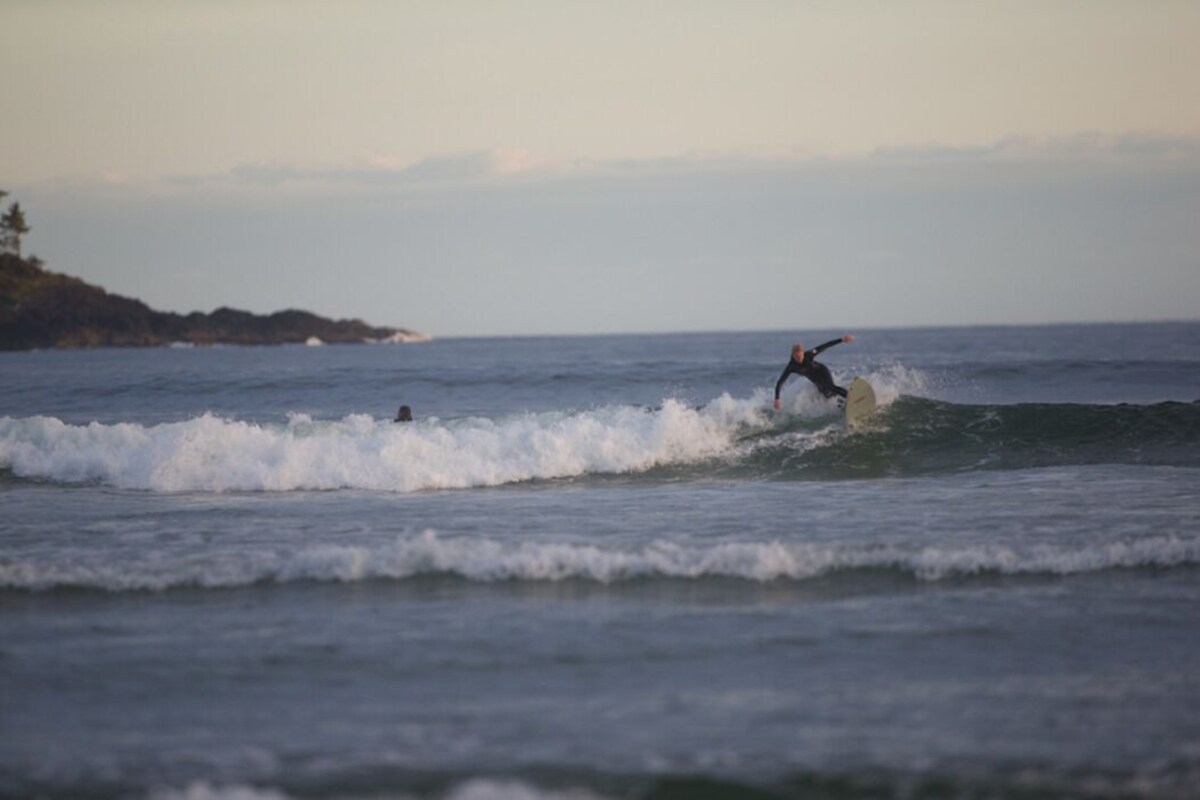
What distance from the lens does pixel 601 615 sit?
967 centimetres

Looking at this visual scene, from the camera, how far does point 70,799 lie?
249 inches

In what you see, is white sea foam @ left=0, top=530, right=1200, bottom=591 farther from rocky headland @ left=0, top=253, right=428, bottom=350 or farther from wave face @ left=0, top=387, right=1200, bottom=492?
rocky headland @ left=0, top=253, right=428, bottom=350

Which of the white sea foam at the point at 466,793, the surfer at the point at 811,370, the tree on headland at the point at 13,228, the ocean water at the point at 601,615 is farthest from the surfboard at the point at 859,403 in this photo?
the tree on headland at the point at 13,228

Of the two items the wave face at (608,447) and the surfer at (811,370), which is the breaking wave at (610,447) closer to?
the wave face at (608,447)

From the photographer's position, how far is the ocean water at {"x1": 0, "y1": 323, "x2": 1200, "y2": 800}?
261 inches

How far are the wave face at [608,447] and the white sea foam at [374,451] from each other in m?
0.03

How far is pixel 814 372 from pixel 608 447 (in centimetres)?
409

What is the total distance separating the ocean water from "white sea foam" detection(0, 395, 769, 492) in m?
0.08

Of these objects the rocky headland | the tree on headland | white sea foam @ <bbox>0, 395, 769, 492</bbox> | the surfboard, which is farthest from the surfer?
the rocky headland

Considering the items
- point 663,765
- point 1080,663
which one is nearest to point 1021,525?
point 1080,663

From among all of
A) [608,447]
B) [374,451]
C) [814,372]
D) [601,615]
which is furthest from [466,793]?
[814,372]

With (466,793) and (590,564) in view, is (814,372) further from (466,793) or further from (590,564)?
(466,793)

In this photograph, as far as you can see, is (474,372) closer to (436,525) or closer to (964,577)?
(436,525)

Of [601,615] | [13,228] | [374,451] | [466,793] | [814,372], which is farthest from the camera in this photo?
[13,228]
